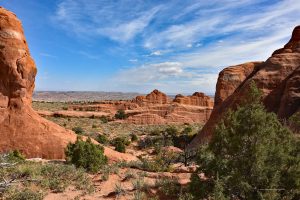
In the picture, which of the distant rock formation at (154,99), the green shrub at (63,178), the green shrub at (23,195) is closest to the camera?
the green shrub at (23,195)

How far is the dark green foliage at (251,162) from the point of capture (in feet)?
27.7

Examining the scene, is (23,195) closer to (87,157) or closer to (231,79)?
(87,157)

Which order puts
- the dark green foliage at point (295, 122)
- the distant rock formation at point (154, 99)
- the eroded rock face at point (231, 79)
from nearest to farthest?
1. the dark green foliage at point (295, 122)
2. the eroded rock face at point (231, 79)
3. the distant rock formation at point (154, 99)

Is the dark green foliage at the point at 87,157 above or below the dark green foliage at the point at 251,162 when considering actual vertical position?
below

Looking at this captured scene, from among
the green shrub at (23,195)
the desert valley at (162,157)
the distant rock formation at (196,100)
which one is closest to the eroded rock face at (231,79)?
the desert valley at (162,157)

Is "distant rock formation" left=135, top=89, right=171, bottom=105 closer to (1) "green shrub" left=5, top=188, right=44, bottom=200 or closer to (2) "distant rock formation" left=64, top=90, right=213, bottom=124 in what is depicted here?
(2) "distant rock formation" left=64, top=90, right=213, bottom=124

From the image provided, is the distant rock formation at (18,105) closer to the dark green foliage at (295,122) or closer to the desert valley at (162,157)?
the desert valley at (162,157)

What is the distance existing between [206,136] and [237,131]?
16370 mm

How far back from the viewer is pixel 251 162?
8570 mm

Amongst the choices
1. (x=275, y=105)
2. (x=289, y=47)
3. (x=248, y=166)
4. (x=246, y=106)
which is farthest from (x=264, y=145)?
(x=289, y=47)

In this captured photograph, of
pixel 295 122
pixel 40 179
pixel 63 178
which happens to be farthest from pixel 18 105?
pixel 295 122

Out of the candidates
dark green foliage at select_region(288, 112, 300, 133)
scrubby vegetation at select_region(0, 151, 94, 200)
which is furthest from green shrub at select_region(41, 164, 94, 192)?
dark green foliage at select_region(288, 112, 300, 133)

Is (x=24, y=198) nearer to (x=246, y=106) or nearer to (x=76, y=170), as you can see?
(x=76, y=170)

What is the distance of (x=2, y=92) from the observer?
58.7ft
